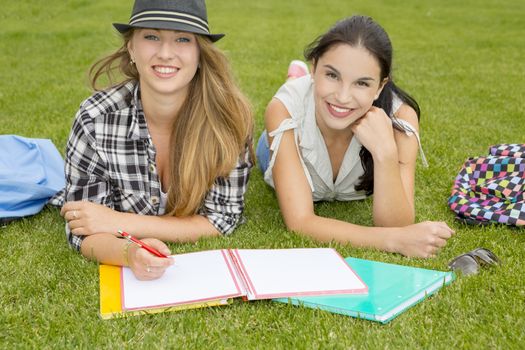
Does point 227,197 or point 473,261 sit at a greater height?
point 473,261

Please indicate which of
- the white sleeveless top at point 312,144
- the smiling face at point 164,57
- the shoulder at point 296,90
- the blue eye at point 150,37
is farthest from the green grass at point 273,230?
the blue eye at point 150,37

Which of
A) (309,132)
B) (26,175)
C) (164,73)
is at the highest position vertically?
(164,73)

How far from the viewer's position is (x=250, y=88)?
716 cm

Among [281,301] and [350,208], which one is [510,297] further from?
[350,208]

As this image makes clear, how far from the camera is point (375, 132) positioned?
332 cm

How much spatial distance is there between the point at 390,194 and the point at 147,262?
4.50 ft

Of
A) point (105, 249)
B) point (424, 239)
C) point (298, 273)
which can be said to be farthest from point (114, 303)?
point (424, 239)

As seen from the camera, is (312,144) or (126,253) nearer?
(126,253)

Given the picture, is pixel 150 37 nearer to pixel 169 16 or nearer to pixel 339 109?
pixel 169 16

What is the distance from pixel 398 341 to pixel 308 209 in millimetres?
1147

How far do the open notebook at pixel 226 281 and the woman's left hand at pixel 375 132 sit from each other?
2.18 feet

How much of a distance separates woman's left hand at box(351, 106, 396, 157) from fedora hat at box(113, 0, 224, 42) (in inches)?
37.5

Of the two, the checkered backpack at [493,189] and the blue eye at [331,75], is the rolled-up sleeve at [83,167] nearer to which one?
the blue eye at [331,75]

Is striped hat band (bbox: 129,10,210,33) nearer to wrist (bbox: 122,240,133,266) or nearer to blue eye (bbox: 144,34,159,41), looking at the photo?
blue eye (bbox: 144,34,159,41)
